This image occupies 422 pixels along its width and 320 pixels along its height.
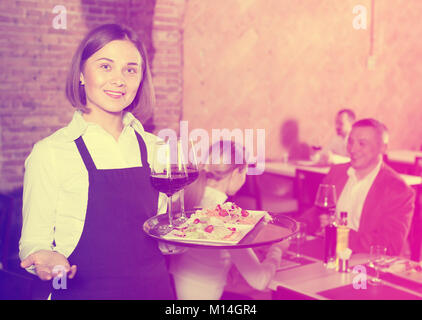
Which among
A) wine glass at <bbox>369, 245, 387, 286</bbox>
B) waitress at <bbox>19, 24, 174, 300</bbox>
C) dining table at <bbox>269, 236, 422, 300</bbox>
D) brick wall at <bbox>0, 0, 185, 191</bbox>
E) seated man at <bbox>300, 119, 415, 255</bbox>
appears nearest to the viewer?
waitress at <bbox>19, 24, 174, 300</bbox>

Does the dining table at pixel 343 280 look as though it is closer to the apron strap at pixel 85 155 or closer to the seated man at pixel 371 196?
the seated man at pixel 371 196

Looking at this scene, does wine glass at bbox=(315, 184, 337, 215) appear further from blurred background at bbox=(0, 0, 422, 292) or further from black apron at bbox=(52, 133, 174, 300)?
blurred background at bbox=(0, 0, 422, 292)

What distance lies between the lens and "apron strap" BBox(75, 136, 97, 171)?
4.87 feet

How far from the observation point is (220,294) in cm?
239

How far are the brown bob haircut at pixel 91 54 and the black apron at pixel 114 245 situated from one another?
0.54ft

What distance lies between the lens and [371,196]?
3105 millimetres

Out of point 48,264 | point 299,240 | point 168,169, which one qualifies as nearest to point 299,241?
point 299,240

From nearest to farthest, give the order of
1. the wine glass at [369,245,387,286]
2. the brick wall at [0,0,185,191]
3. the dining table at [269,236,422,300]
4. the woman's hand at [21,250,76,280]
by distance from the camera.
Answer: the woman's hand at [21,250,76,280] < the dining table at [269,236,422,300] < the wine glass at [369,245,387,286] < the brick wall at [0,0,185,191]

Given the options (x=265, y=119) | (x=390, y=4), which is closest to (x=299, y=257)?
(x=265, y=119)

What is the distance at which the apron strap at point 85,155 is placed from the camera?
1.48 m

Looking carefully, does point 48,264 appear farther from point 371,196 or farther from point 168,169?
point 371,196

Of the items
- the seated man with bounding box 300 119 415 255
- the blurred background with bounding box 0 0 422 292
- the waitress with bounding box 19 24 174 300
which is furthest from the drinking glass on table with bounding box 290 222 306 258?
the blurred background with bounding box 0 0 422 292

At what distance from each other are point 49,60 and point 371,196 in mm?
3403

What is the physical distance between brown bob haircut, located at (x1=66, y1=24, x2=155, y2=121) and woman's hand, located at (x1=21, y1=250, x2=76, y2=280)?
454mm
